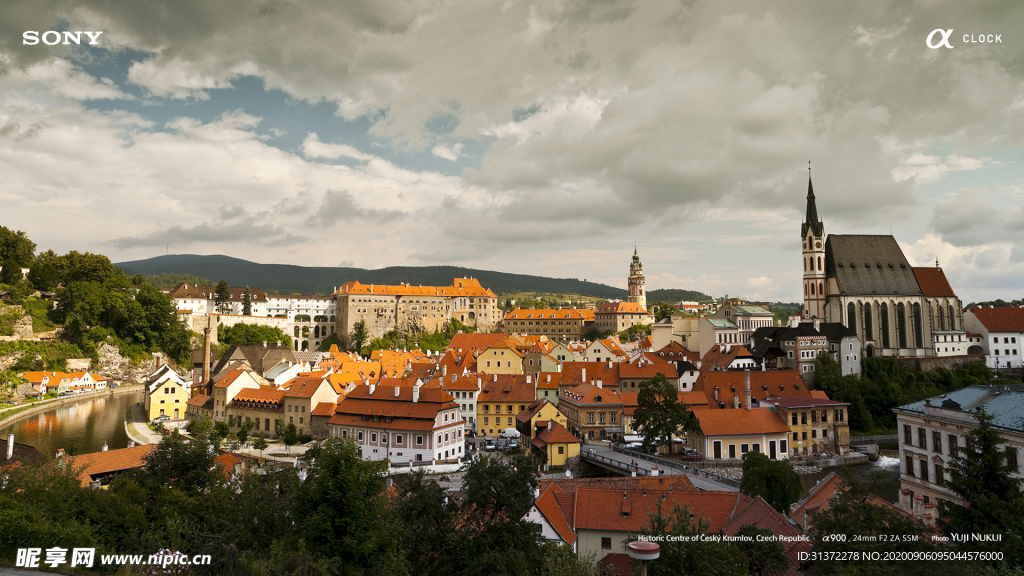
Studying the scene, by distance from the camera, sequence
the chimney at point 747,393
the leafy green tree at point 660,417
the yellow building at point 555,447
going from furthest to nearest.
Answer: the chimney at point 747,393, the leafy green tree at point 660,417, the yellow building at point 555,447

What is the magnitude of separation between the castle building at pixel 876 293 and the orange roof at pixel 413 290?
62821mm

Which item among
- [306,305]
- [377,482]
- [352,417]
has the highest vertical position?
[306,305]

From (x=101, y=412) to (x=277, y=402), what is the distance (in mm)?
22323

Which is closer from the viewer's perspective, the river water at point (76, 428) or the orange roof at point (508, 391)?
the river water at point (76, 428)

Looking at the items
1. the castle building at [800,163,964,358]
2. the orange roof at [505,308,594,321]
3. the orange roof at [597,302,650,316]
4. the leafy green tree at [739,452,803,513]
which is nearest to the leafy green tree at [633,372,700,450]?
the leafy green tree at [739,452,803,513]

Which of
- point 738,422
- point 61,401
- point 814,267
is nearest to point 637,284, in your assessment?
point 814,267

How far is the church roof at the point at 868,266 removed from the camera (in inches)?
2458

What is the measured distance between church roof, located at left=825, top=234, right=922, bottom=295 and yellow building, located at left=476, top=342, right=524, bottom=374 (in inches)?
1488

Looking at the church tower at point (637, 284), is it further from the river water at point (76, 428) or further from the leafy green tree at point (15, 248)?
the leafy green tree at point (15, 248)

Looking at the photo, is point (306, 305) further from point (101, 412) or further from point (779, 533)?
point (779, 533)

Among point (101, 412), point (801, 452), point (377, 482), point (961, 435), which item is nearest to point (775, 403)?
point (801, 452)

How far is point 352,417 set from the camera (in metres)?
36.1

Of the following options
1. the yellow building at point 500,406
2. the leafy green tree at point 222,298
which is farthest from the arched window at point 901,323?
the leafy green tree at point 222,298

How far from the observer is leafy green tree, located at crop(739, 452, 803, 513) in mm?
22500
